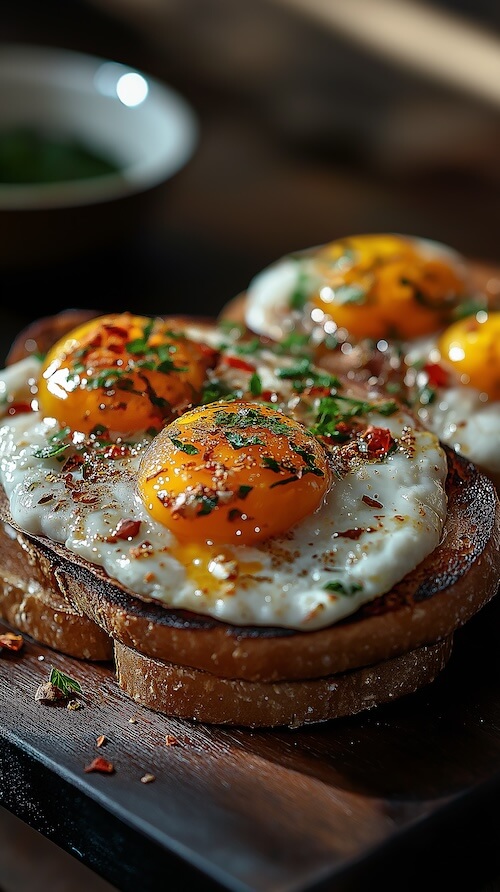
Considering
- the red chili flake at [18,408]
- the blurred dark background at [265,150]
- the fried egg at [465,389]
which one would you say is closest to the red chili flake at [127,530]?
the red chili flake at [18,408]

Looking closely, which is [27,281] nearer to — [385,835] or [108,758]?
[108,758]

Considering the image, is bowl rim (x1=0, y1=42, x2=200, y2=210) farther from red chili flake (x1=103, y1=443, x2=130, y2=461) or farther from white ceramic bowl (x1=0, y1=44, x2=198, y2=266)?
red chili flake (x1=103, y1=443, x2=130, y2=461)

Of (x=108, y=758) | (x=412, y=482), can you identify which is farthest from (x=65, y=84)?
(x=108, y=758)

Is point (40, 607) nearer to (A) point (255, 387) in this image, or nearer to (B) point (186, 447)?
(B) point (186, 447)

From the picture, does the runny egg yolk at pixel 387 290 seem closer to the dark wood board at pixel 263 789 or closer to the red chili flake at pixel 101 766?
the dark wood board at pixel 263 789

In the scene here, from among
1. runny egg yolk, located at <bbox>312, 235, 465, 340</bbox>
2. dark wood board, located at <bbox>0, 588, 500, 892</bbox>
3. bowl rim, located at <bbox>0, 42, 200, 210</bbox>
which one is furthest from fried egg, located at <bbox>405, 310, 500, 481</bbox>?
bowl rim, located at <bbox>0, 42, 200, 210</bbox>

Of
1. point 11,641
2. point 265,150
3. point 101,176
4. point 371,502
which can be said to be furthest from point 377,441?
point 265,150
